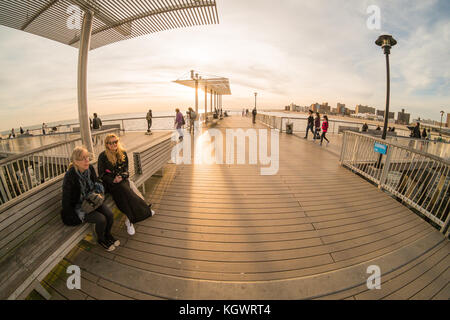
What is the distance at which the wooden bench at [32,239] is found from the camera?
66.8 inches

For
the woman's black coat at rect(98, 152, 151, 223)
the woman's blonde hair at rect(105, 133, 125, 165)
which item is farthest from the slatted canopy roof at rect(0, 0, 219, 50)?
the woman's black coat at rect(98, 152, 151, 223)

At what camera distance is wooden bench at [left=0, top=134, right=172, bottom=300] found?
66.8 inches

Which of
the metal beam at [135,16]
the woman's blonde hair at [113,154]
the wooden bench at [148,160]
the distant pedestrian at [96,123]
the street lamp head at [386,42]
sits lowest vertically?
the wooden bench at [148,160]

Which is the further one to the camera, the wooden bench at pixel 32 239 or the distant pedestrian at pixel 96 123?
the distant pedestrian at pixel 96 123

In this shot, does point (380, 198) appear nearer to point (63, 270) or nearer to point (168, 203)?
point (168, 203)

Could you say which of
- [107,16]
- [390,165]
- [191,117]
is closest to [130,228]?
[107,16]

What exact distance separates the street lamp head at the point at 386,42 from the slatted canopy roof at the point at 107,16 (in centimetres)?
634

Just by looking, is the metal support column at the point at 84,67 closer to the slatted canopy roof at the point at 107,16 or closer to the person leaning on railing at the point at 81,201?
the slatted canopy roof at the point at 107,16

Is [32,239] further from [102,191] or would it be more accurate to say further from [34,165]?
[34,165]

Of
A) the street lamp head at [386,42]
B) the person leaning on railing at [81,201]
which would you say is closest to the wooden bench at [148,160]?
the person leaning on railing at [81,201]

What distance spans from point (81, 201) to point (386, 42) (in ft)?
33.1

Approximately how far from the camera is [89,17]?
397cm
